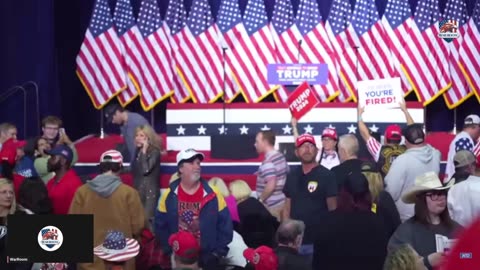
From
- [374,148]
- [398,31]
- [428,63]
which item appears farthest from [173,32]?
[374,148]

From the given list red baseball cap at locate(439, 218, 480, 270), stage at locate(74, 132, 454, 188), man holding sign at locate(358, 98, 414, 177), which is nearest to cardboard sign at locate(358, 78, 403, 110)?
man holding sign at locate(358, 98, 414, 177)

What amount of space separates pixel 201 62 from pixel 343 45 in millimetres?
1999

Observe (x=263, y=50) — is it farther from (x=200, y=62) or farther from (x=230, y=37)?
(x=200, y=62)

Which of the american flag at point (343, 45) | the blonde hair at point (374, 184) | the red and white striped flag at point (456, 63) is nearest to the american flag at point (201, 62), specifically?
the american flag at point (343, 45)

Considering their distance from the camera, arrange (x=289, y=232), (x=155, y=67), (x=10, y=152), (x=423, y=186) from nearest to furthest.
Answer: (x=423, y=186) → (x=289, y=232) → (x=10, y=152) → (x=155, y=67)

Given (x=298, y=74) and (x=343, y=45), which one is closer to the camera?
(x=298, y=74)

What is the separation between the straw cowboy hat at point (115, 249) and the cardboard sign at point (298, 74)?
7259mm

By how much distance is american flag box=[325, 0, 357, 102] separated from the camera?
48.6 ft

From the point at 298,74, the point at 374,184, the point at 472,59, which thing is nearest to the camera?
the point at 374,184

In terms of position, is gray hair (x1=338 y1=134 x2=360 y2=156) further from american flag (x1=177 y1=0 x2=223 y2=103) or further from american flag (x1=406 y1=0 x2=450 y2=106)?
american flag (x1=177 y1=0 x2=223 y2=103)

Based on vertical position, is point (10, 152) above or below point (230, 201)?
above

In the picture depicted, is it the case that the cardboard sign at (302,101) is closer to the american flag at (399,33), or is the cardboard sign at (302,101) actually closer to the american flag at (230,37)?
the american flag at (230,37)

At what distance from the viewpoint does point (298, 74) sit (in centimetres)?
1379

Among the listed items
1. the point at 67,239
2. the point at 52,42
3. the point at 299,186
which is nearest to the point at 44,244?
the point at 67,239
